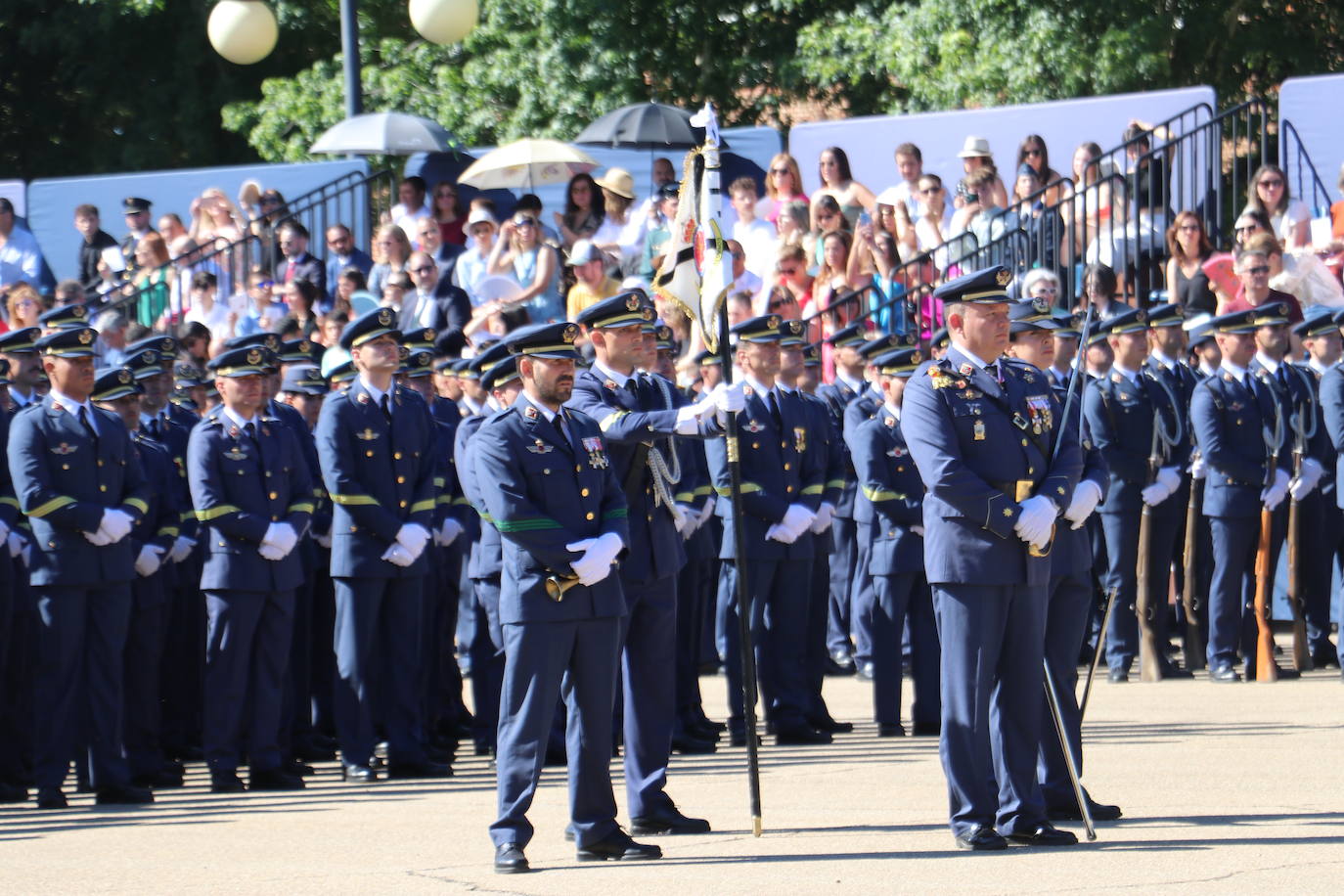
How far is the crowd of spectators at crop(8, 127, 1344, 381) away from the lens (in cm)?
1600

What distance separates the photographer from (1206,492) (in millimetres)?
13609

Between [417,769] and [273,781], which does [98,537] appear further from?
[417,769]

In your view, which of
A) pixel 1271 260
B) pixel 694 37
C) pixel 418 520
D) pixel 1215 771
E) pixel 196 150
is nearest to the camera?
pixel 1215 771

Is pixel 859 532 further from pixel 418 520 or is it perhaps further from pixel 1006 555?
pixel 1006 555

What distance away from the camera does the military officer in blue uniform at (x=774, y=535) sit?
11.6 metres

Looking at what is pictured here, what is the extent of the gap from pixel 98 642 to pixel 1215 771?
16.6 ft

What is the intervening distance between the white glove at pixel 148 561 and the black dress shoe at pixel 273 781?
106 cm

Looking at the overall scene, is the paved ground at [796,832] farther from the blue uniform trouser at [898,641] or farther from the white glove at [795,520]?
the white glove at [795,520]

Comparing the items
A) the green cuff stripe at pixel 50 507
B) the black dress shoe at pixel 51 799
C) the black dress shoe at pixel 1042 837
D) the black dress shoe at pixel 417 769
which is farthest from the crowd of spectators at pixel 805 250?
the black dress shoe at pixel 1042 837

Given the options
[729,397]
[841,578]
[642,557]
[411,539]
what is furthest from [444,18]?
[729,397]

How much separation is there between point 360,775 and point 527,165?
8.76 metres

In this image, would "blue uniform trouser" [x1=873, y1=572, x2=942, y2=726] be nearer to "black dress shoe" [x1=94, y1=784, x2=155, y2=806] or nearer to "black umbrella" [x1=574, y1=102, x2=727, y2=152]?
"black dress shoe" [x1=94, y1=784, x2=155, y2=806]

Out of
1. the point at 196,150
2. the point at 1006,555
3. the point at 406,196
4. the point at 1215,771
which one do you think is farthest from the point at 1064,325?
the point at 196,150

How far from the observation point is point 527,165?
1862 cm
